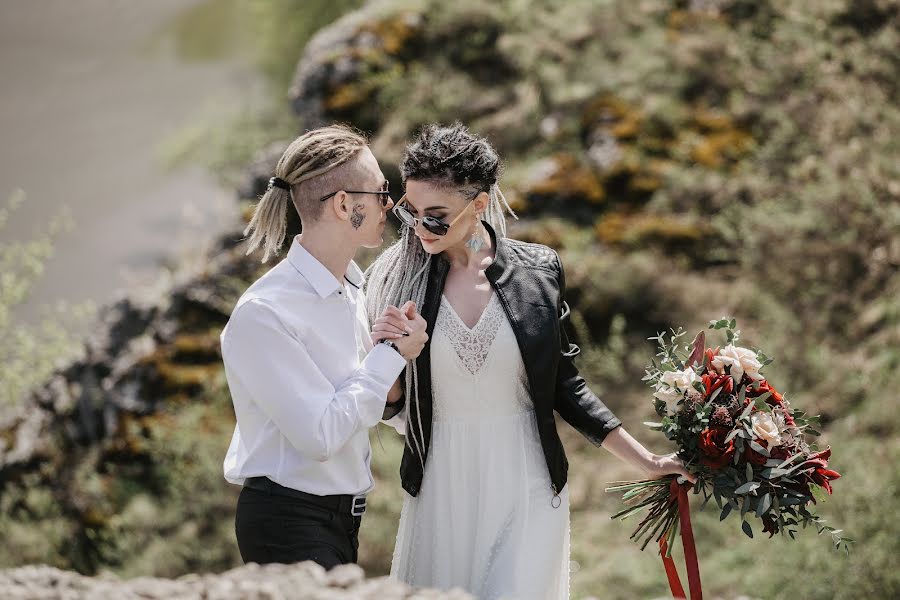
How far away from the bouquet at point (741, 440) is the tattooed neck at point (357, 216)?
3.27 feet

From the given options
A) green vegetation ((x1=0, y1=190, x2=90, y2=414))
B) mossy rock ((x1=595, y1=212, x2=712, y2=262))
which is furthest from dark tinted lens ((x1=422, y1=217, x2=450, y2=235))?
green vegetation ((x1=0, y1=190, x2=90, y2=414))

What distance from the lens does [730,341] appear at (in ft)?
10.2

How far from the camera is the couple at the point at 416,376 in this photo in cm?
271

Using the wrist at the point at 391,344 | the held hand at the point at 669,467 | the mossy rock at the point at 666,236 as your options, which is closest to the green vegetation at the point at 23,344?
the mossy rock at the point at 666,236

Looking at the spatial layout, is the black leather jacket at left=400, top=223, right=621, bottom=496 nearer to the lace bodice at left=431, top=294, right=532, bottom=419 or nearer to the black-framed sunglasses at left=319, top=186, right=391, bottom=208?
the lace bodice at left=431, top=294, right=532, bottom=419

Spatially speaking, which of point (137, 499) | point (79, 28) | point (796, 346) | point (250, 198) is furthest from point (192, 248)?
point (79, 28)

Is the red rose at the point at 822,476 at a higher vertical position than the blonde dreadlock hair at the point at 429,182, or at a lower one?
lower

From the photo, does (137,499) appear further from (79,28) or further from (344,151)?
(79,28)

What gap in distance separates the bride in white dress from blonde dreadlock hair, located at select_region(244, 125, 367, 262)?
21cm

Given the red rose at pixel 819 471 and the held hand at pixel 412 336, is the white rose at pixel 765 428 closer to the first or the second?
the red rose at pixel 819 471

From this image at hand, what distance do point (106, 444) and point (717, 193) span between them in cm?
526

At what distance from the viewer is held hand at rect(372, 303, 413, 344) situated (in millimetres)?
2803

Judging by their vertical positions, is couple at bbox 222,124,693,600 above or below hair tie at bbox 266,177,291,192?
below

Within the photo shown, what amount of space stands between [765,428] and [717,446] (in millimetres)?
151
